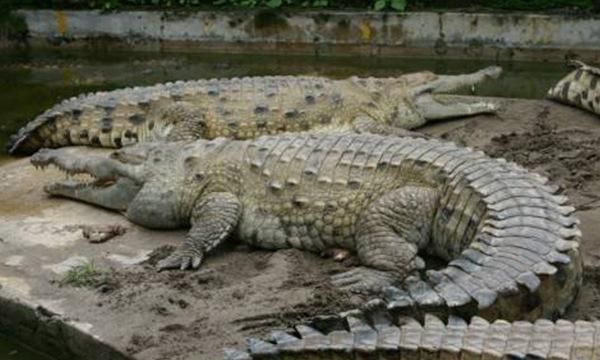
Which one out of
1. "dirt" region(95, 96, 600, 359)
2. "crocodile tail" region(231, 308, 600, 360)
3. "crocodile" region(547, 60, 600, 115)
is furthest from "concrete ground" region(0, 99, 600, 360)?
"crocodile" region(547, 60, 600, 115)

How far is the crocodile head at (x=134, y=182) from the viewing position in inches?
201

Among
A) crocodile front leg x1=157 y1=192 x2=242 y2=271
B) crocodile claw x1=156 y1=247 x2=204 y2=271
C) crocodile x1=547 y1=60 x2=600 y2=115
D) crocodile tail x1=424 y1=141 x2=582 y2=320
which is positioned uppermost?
crocodile x1=547 y1=60 x2=600 y2=115

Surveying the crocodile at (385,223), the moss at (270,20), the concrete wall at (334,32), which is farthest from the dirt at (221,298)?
the moss at (270,20)

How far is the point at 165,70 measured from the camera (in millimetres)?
11055

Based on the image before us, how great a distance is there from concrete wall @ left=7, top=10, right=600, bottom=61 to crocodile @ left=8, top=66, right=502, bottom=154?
3816 millimetres

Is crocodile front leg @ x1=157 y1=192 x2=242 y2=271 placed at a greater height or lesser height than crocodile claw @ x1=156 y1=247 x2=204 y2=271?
greater

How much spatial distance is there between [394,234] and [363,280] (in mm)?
319

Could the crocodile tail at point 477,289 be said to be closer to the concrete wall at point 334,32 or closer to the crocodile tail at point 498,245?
the crocodile tail at point 498,245

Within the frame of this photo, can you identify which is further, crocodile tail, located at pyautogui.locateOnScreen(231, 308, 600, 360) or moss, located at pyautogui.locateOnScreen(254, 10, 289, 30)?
moss, located at pyautogui.locateOnScreen(254, 10, 289, 30)

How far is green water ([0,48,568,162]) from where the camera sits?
9422 millimetres

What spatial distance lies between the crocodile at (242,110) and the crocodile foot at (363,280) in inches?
102

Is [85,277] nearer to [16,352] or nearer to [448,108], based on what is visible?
[16,352]

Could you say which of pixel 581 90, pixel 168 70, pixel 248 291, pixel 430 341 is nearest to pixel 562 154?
pixel 581 90

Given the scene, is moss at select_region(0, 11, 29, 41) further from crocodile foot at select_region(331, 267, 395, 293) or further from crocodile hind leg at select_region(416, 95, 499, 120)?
crocodile foot at select_region(331, 267, 395, 293)
